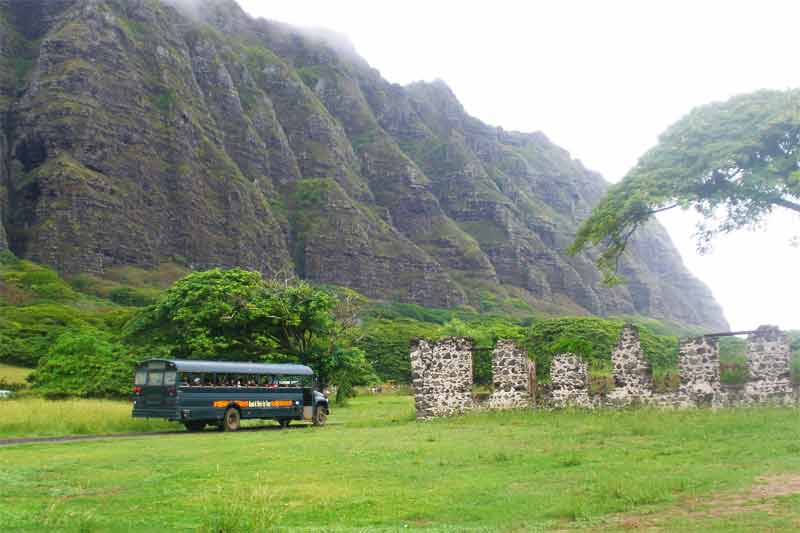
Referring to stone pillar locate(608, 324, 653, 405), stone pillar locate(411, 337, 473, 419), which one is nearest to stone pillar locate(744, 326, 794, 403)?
stone pillar locate(608, 324, 653, 405)

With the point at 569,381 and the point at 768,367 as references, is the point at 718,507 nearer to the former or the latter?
the point at 768,367

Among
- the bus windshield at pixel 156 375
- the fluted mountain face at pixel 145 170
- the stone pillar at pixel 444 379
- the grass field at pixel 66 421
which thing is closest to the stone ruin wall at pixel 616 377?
the stone pillar at pixel 444 379

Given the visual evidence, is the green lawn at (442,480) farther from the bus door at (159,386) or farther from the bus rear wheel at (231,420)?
the bus rear wheel at (231,420)

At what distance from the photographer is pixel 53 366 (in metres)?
43.4

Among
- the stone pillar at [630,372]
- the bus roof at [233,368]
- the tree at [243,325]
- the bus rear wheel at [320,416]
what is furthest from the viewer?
the tree at [243,325]

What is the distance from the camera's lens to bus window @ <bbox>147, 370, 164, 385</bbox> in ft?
86.2

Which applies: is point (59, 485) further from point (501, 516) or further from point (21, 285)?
point (21, 285)

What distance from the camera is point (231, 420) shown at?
2764 cm

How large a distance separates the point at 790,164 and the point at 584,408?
1025cm

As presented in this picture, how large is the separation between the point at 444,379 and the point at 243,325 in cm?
1557

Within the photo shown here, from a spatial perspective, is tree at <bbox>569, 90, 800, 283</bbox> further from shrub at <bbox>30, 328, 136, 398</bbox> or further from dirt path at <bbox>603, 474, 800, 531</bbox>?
shrub at <bbox>30, 328, 136, 398</bbox>

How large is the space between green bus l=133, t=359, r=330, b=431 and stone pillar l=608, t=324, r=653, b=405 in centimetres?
1270

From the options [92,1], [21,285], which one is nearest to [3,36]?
[92,1]

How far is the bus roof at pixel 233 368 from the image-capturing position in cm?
2642
